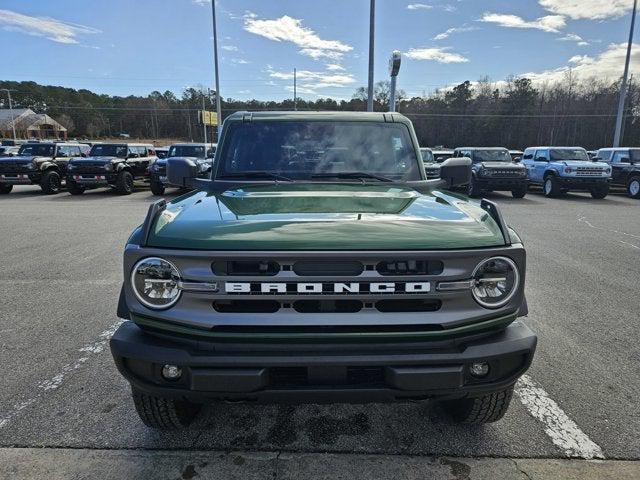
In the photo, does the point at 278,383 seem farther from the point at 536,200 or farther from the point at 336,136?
the point at 536,200

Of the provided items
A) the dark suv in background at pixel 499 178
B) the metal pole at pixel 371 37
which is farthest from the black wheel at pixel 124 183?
the dark suv in background at pixel 499 178

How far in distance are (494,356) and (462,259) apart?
1.47ft

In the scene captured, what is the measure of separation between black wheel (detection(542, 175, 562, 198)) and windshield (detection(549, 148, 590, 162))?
0.94m

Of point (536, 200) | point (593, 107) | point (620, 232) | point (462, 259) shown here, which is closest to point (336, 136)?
point (462, 259)

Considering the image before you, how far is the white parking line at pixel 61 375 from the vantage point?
113 inches

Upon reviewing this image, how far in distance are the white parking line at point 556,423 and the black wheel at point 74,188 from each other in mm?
16498

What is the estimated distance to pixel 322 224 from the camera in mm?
2135

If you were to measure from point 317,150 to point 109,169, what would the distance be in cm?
1459

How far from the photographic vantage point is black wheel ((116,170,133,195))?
16375mm

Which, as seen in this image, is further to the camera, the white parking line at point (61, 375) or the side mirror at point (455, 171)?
the side mirror at point (455, 171)

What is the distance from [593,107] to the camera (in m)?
67.6

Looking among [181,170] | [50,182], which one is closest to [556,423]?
[181,170]

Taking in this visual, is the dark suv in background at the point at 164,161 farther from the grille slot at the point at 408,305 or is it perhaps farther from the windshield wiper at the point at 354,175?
the grille slot at the point at 408,305

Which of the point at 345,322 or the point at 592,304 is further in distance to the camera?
the point at 592,304
